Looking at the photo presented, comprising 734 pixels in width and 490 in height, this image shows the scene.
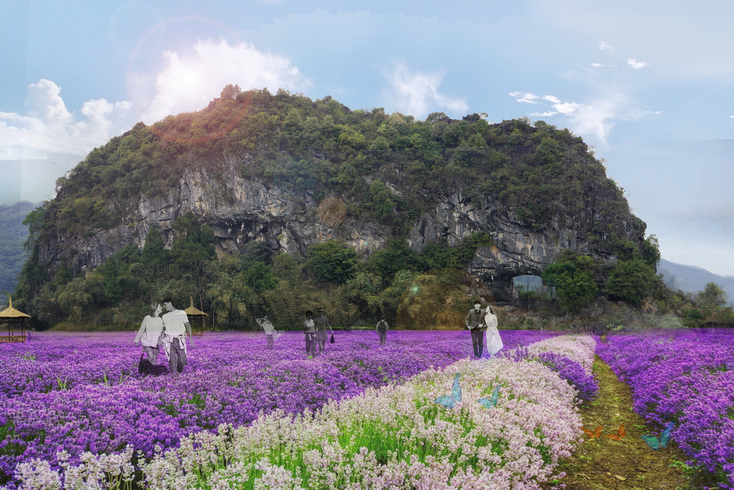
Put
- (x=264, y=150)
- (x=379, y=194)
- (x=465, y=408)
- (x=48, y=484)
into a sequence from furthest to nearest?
(x=264, y=150) < (x=379, y=194) < (x=465, y=408) < (x=48, y=484)

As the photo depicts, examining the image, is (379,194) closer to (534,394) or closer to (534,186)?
(534,186)

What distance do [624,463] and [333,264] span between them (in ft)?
174

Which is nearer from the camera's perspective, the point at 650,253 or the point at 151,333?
the point at 151,333

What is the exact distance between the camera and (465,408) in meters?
5.87

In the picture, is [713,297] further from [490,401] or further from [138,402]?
[138,402]

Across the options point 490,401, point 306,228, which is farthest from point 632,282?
point 490,401

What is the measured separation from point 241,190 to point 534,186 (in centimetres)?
4606

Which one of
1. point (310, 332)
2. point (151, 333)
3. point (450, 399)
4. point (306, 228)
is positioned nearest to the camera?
point (450, 399)

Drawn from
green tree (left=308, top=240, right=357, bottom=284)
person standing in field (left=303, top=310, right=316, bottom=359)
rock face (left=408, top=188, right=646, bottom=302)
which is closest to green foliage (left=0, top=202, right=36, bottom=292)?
green tree (left=308, top=240, right=357, bottom=284)

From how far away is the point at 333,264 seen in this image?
191 ft

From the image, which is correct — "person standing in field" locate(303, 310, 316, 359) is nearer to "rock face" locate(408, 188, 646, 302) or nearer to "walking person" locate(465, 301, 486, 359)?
"walking person" locate(465, 301, 486, 359)

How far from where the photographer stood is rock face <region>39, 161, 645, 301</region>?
5847cm

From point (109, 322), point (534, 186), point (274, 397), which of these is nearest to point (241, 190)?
point (109, 322)

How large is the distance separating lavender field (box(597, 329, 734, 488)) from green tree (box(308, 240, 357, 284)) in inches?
1855
